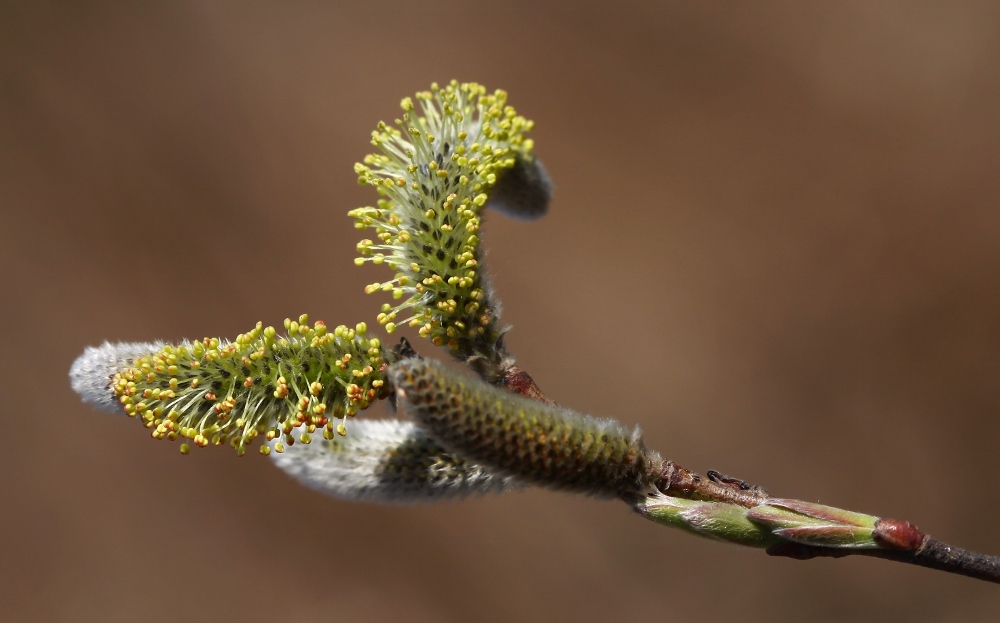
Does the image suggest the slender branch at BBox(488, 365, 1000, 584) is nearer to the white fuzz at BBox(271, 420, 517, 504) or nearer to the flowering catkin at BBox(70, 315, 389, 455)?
the white fuzz at BBox(271, 420, 517, 504)

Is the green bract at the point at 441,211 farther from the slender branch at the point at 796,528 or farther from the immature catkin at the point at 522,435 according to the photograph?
the slender branch at the point at 796,528

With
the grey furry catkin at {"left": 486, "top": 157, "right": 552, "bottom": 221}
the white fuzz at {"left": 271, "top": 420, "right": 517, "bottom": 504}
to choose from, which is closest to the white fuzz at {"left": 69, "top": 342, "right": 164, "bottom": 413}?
the white fuzz at {"left": 271, "top": 420, "right": 517, "bottom": 504}

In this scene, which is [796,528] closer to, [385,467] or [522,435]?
[522,435]

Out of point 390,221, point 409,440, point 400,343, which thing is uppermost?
point 390,221

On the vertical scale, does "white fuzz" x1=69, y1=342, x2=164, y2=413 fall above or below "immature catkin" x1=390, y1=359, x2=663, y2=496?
above

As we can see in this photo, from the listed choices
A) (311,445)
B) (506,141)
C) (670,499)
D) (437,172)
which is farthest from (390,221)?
(670,499)

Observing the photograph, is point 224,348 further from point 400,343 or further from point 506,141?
point 506,141

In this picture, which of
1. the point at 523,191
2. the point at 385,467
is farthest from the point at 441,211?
the point at 385,467
